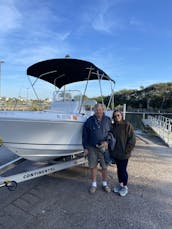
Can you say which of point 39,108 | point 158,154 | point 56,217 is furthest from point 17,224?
point 158,154

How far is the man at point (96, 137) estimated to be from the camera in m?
3.88

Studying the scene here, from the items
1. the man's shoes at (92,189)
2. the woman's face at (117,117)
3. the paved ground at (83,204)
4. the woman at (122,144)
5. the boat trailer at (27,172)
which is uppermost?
the woman's face at (117,117)

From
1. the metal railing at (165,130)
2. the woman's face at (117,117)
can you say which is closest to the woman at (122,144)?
the woman's face at (117,117)

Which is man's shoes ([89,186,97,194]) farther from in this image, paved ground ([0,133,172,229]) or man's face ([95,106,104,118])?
man's face ([95,106,104,118])

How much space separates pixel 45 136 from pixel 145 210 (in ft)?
6.91

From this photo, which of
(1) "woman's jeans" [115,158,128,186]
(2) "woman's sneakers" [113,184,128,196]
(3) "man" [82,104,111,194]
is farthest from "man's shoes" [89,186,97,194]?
(1) "woman's jeans" [115,158,128,186]

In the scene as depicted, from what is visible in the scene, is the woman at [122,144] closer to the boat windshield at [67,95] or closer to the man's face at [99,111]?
the man's face at [99,111]

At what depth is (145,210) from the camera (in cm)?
336

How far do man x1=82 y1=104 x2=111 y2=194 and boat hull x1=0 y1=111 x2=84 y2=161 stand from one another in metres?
0.44

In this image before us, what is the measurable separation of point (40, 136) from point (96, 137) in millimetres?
1037

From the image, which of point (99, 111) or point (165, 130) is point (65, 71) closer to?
point (99, 111)

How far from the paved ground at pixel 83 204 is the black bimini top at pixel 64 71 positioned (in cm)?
255

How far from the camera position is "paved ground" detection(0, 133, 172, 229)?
117 inches

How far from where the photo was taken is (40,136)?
4023 mm
